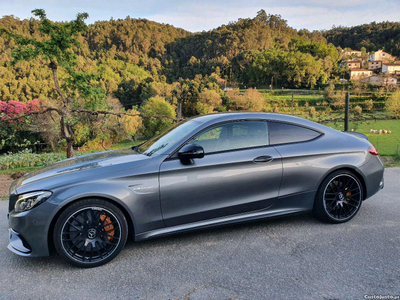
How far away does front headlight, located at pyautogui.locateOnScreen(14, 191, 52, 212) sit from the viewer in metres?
2.98

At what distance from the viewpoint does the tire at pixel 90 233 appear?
2.99m

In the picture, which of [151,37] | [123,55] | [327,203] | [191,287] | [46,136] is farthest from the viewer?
[151,37]

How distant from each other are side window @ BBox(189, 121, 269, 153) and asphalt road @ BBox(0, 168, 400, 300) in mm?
1087

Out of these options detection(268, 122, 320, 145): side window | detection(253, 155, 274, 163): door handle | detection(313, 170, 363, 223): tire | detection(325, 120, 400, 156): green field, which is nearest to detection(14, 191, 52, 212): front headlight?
detection(253, 155, 274, 163): door handle

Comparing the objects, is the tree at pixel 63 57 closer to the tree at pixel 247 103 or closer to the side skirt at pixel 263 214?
the side skirt at pixel 263 214

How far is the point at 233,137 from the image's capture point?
369cm

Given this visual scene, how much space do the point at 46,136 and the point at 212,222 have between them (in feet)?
120

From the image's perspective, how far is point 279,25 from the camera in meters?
181

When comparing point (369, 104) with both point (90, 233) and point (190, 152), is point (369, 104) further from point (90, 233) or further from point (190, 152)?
point (90, 233)

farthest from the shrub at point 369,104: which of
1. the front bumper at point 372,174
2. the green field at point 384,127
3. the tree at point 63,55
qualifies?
the tree at point 63,55

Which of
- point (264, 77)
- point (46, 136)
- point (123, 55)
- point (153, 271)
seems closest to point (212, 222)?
point (153, 271)

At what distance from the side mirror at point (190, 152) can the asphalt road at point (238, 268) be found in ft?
3.34

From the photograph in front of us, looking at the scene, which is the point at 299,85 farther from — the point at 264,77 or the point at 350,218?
the point at 350,218

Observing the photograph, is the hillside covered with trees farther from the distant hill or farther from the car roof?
the car roof
